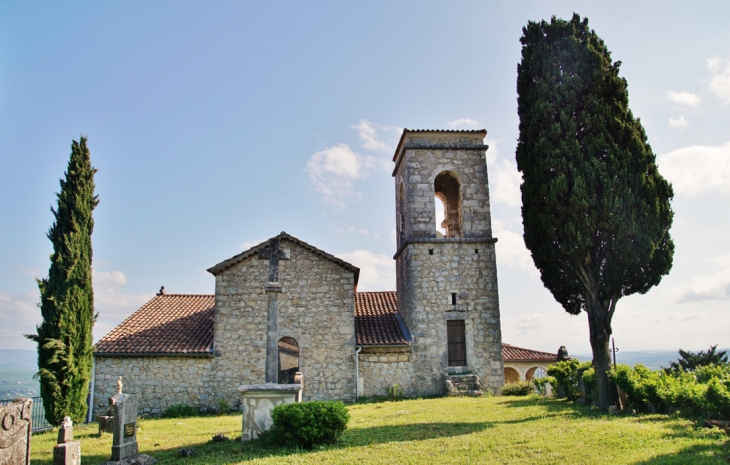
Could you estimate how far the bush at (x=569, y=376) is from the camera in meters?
14.5

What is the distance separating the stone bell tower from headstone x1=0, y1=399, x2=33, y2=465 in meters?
12.9

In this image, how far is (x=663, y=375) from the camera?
11695mm

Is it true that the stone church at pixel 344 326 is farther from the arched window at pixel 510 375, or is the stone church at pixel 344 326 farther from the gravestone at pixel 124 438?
the arched window at pixel 510 375

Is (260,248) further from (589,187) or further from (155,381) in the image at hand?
(589,187)

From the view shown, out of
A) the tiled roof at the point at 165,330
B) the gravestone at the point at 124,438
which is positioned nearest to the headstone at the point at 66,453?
the gravestone at the point at 124,438

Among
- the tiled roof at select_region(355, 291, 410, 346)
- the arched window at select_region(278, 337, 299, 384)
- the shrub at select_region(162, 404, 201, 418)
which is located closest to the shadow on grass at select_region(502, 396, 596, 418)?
the tiled roof at select_region(355, 291, 410, 346)

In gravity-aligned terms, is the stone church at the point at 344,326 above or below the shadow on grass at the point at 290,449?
above

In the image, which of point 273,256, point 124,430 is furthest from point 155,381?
point 124,430

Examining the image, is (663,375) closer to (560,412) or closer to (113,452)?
(560,412)

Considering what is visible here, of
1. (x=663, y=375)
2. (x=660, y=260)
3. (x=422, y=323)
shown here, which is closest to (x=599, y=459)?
(x=663, y=375)

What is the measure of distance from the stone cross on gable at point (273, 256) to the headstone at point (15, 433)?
5.18m

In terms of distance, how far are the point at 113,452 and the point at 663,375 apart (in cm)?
1151

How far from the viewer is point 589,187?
1262cm

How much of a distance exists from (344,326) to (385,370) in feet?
7.05
